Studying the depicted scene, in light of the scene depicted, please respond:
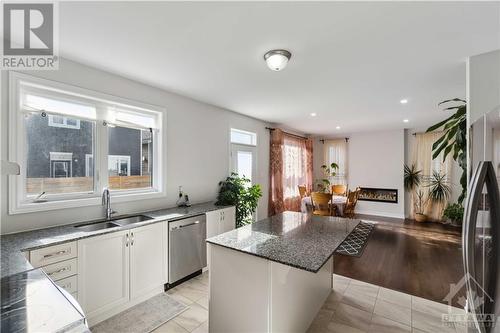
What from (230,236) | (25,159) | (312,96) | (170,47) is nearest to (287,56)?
(170,47)

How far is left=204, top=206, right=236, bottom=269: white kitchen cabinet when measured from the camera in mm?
3113

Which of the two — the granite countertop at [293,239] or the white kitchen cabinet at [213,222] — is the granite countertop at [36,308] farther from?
the white kitchen cabinet at [213,222]

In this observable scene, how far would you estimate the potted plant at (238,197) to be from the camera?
12.0 feet

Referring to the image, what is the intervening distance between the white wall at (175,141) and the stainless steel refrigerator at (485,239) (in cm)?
307

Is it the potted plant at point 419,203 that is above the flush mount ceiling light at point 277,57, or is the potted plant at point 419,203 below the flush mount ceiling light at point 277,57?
below

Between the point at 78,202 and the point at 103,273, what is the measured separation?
813 millimetres

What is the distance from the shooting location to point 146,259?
243cm

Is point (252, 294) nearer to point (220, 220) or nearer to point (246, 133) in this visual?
point (220, 220)

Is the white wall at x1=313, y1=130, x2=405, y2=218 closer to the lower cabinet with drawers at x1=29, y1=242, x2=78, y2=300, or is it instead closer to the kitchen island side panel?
the kitchen island side panel

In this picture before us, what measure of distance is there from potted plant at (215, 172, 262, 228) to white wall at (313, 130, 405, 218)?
14.0 ft

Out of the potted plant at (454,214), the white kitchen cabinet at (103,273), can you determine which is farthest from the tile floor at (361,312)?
the potted plant at (454,214)

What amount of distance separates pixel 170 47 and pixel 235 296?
218 centimetres

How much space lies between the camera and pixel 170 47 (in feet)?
6.59

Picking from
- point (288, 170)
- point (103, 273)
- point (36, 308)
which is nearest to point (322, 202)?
point (288, 170)
